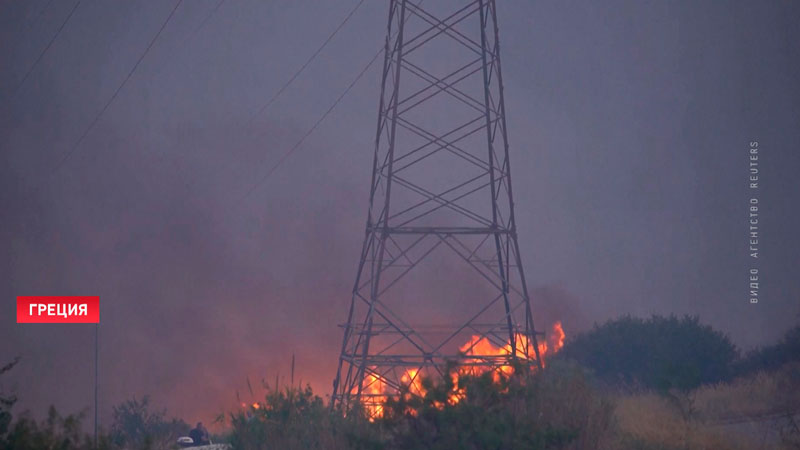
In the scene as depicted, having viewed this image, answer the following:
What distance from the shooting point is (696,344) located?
135 feet

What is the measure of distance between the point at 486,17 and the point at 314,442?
47.5ft

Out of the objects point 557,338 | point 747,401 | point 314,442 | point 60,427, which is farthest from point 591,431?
point 557,338

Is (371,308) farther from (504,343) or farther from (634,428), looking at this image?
(634,428)

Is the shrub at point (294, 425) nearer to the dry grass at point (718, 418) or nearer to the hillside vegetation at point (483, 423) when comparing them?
the hillside vegetation at point (483, 423)

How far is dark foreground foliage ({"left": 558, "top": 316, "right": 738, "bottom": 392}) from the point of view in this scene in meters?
40.4

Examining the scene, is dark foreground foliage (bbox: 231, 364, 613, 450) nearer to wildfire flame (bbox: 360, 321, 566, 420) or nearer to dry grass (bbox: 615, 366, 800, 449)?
wildfire flame (bbox: 360, 321, 566, 420)

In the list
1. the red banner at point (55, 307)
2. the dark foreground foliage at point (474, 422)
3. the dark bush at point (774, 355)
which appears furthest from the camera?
the dark bush at point (774, 355)

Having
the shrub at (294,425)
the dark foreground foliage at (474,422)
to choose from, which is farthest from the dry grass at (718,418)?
the shrub at (294,425)

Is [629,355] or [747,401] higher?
[629,355]

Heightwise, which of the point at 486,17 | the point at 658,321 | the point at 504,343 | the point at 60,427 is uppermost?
the point at 486,17

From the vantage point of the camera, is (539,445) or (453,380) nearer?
(539,445)

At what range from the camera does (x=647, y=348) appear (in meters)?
42.4

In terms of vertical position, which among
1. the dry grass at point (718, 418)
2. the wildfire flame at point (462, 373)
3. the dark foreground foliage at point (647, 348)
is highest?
the dark foreground foliage at point (647, 348)

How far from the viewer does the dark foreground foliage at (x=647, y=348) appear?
40.4 m
